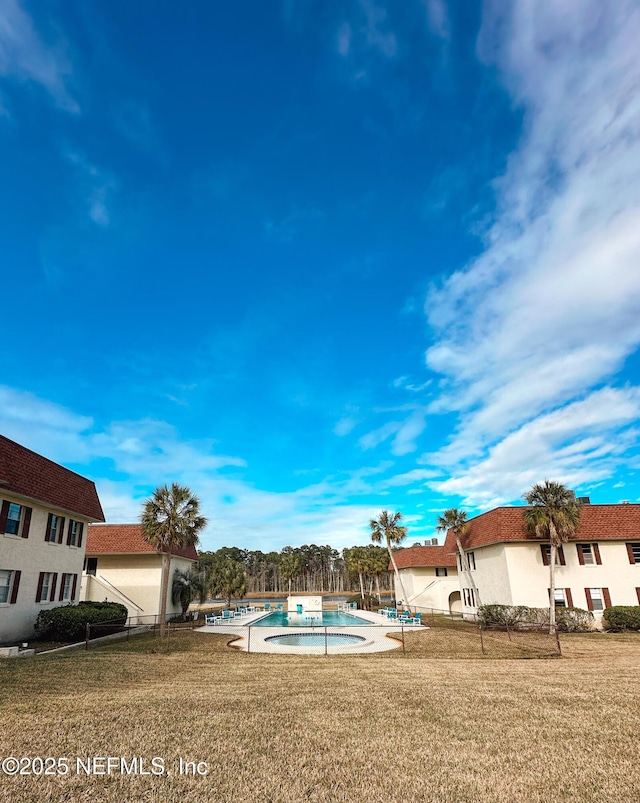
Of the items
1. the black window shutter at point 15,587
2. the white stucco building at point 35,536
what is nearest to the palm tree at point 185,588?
the white stucco building at point 35,536

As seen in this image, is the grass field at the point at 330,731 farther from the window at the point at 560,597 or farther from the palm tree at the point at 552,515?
the window at the point at 560,597

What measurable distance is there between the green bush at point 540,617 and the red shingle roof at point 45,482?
24.6m

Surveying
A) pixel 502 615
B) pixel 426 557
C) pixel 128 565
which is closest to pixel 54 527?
pixel 128 565

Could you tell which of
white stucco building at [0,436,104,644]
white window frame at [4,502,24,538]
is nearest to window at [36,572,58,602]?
white stucco building at [0,436,104,644]

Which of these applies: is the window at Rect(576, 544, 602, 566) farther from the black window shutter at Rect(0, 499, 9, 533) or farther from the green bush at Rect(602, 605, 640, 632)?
the black window shutter at Rect(0, 499, 9, 533)

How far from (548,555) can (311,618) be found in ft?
65.5

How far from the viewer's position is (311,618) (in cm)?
3853

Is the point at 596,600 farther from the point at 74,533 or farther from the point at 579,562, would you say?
the point at 74,533

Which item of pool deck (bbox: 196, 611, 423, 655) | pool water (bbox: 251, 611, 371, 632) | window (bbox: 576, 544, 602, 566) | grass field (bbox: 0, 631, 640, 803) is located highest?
window (bbox: 576, 544, 602, 566)

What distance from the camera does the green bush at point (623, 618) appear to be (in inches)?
1057

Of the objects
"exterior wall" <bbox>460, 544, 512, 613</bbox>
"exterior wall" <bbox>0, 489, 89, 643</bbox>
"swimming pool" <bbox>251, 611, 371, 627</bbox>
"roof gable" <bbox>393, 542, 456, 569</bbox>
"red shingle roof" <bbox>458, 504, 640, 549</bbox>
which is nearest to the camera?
"exterior wall" <bbox>0, 489, 89, 643</bbox>

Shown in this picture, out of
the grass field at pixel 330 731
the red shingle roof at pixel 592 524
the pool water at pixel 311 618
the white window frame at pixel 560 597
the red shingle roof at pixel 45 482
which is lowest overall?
the pool water at pixel 311 618

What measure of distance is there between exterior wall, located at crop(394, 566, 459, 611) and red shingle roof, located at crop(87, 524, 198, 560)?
23571 millimetres

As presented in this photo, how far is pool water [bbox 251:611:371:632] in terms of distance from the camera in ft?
112
